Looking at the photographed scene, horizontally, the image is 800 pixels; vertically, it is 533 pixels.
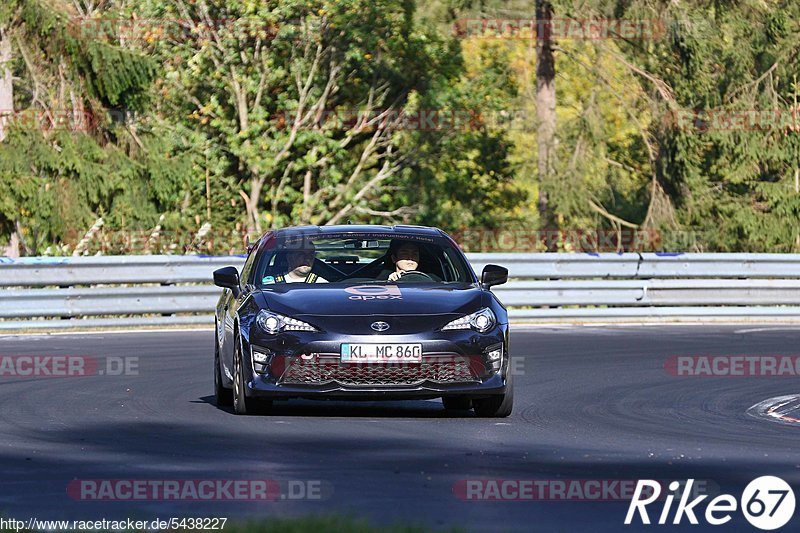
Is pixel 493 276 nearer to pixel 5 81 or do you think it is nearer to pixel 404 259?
pixel 404 259

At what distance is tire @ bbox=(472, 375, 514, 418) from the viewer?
455 inches

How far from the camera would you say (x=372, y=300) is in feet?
37.6

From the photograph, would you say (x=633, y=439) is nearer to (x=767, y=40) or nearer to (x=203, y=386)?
(x=203, y=386)

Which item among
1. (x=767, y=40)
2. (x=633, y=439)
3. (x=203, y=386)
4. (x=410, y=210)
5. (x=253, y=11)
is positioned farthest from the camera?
(x=767, y=40)

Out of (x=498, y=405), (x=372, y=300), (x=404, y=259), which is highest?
(x=404, y=259)

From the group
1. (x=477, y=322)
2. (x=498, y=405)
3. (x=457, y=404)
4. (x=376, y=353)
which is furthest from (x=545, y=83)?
(x=376, y=353)

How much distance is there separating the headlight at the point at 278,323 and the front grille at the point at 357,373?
0.74 feet

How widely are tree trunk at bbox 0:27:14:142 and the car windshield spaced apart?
14525 mm

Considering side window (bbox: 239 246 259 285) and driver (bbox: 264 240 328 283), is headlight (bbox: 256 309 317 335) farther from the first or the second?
side window (bbox: 239 246 259 285)

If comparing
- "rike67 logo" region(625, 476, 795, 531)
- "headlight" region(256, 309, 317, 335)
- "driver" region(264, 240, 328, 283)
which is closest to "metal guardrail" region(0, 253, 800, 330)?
"driver" region(264, 240, 328, 283)

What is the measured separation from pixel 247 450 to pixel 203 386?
4297mm

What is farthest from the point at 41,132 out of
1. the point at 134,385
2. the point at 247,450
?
the point at 247,450

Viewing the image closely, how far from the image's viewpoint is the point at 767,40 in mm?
37625

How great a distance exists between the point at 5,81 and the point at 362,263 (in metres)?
15.2
